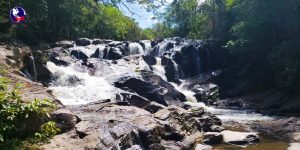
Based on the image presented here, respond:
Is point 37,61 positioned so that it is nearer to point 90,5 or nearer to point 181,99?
point 181,99

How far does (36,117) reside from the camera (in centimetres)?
885

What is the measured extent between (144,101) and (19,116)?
14225 millimetres

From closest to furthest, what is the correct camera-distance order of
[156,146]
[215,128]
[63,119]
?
[63,119] → [156,146] → [215,128]

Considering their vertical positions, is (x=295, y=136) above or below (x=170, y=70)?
below

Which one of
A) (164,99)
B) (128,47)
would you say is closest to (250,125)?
(164,99)

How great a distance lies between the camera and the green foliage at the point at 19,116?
8.12 metres

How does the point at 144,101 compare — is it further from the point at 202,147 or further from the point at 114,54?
the point at 114,54

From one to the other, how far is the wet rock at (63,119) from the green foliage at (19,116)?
22.9 inches

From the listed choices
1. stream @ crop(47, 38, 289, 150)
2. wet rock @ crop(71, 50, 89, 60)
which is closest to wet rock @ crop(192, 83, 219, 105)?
stream @ crop(47, 38, 289, 150)

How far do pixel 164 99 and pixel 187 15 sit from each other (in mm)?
57166

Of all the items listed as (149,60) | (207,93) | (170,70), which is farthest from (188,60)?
(207,93)

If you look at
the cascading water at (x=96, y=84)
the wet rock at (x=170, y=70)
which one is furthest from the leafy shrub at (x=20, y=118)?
the wet rock at (x=170, y=70)

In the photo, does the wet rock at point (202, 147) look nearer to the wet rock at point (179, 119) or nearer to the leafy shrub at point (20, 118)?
the wet rock at point (179, 119)

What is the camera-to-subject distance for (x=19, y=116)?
8.45 m
